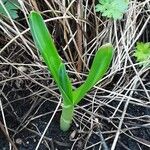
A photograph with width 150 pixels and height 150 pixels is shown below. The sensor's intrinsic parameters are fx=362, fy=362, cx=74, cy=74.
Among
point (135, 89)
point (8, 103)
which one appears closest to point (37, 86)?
point (8, 103)

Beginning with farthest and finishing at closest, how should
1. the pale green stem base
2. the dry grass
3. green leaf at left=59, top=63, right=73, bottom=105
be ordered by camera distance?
the dry grass, the pale green stem base, green leaf at left=59, top=63, right=73, bottom=105

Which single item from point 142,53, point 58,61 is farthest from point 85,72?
point 58,61

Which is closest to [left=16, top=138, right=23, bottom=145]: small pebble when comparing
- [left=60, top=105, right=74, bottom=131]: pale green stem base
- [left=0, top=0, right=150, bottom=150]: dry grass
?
[left=0, top=0, right=150, bottom=150]: dry grass

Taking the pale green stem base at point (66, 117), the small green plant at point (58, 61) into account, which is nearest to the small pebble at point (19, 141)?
the pale green stem base at point (66, 117)

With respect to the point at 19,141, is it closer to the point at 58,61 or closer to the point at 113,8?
the point at 58,61

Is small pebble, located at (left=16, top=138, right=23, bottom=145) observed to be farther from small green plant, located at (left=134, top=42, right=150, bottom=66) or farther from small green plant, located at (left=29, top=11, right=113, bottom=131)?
small green plant, located at (left=134, top=42, right=150, bottom=66)
